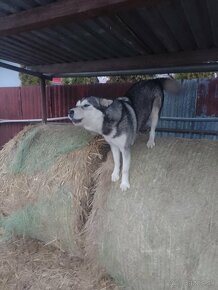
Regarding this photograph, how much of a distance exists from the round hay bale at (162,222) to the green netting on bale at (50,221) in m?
0.30

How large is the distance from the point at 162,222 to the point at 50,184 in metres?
1.49

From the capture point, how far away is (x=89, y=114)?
2.60 m

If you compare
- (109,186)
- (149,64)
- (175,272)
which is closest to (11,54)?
(149,64)

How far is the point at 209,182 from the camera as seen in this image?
2387 mm

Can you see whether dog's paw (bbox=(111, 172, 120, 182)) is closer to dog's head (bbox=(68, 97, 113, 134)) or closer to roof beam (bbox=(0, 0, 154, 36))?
dog's head (bbox=(68, 97, 113, 134))

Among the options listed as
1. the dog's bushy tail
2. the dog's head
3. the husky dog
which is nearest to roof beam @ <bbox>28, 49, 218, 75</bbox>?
the dog's bushy tail

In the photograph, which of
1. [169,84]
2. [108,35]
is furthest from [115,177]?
[108,35]

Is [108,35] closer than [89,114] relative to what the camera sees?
No

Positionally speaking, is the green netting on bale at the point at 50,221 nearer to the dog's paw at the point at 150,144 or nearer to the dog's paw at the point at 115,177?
the dog's paw at the point at 115,177

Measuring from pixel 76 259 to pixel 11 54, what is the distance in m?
3.08

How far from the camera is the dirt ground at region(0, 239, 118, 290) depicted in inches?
113

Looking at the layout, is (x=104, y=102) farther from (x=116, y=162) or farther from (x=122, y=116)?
(x=116, y=162)

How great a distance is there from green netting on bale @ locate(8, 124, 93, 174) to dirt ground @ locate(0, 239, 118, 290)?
0.97 metres

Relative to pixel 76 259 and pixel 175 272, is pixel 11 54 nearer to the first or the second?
pixel 76 259
